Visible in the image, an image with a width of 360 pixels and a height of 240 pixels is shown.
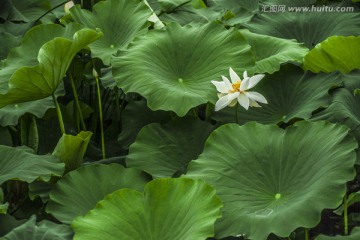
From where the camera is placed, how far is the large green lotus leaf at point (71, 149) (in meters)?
2.03

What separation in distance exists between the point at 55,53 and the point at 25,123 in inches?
16.2

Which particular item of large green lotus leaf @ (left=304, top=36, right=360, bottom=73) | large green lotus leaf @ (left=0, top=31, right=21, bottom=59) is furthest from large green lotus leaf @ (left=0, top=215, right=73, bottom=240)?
large green lotus leaf @ (left=0, top=31, right=21, bottom=59)

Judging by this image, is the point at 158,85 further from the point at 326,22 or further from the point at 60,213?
the point at 326,22

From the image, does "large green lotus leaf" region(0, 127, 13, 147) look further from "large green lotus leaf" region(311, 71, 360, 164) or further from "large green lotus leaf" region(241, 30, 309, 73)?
"large green lotus leaf" region(311, 71, 360, 164)

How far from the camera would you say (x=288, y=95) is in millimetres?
2279

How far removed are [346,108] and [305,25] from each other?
2.01ft

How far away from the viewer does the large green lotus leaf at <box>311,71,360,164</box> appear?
2049mm

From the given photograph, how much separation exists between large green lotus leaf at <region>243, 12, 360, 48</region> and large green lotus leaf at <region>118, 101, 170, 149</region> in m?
0.46

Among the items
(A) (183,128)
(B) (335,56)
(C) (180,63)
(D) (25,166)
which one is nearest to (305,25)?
(B) (335,56)

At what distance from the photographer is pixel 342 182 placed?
1755 mm

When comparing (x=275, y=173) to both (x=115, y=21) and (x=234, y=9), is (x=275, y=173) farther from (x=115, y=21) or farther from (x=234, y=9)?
(x=234, y=9)

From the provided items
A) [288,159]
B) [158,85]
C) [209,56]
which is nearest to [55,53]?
[158,85]

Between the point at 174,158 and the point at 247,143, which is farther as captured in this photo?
the point at 174,158

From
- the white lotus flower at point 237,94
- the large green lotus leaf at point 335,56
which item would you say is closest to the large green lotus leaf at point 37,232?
the white lotus flower at point 237,94
